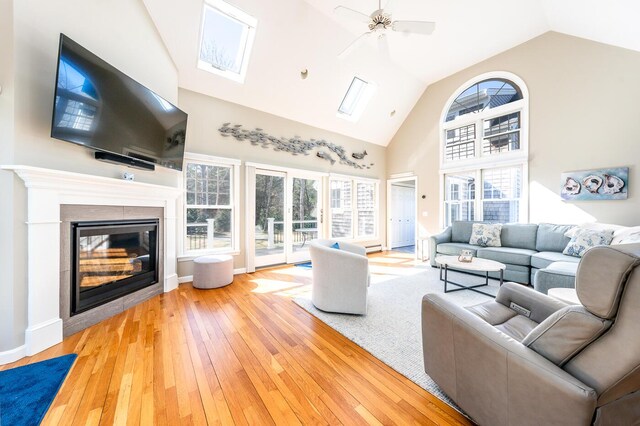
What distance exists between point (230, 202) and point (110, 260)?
1928 mm

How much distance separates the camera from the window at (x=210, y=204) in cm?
395

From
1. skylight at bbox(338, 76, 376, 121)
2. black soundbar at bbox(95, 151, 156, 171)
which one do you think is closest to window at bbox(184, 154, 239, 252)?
black soundbar at bbox(95, 151, 156, 171)

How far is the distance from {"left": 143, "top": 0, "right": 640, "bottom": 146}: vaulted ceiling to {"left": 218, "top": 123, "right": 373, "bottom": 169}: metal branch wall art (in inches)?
17.8

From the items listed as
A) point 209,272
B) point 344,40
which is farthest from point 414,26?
point 209,272

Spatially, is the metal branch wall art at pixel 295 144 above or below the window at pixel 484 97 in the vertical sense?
below

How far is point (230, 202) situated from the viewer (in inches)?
171

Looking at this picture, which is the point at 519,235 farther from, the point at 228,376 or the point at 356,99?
the point at 228,376

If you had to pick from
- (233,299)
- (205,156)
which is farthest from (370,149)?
(233,299)

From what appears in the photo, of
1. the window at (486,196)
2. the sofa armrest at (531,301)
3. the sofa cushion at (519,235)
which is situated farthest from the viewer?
the window at (486,196)

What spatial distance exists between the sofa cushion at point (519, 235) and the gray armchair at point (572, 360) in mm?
4015

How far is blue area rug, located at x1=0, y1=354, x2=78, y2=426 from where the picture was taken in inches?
52.9

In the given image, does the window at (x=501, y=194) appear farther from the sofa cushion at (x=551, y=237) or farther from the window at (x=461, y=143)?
the sofa cushion at (x=551, y=237)

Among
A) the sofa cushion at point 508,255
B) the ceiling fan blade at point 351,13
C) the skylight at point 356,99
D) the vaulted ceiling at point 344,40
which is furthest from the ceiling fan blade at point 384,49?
the sofa cushion at point 508,255

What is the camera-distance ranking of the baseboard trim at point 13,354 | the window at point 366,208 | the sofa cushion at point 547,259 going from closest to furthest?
the baseboard trim at point 13,354, the sofa cushion at point 547,259, the window at point 366,208
